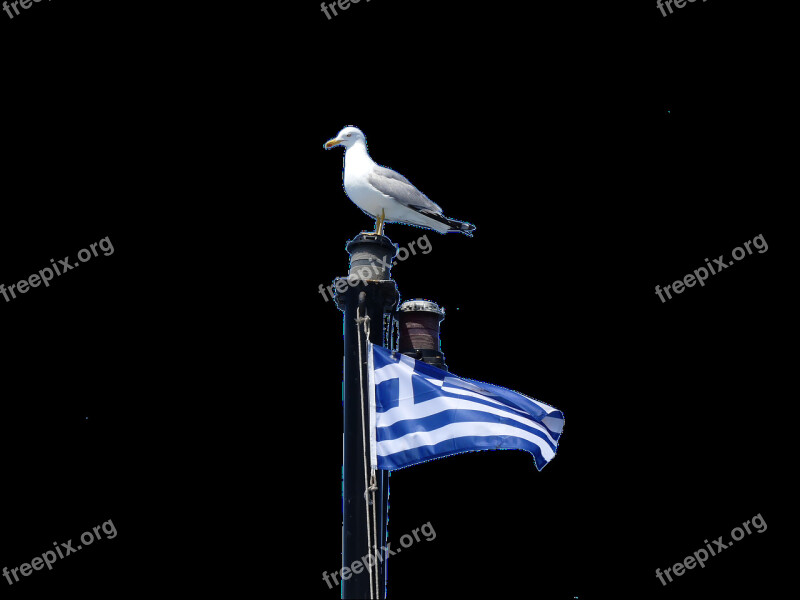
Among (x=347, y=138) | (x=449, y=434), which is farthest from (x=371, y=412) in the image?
(x=347, y=138)

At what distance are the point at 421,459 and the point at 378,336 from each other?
5.79 feet

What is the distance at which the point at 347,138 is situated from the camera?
12.1m

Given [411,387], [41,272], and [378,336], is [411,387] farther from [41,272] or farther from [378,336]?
[41,272]

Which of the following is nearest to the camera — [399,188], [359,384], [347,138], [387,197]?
[359,384]

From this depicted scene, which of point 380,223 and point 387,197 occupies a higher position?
point 387,197

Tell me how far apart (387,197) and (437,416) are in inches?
130

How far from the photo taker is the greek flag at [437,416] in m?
9.50

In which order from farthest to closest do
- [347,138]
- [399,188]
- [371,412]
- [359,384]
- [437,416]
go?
[347,138] → [399,188] → [359,384] → [437,416] → [371,412]

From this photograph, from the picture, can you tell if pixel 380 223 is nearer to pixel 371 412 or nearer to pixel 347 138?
pixel 347 138

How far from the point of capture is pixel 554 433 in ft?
34.3

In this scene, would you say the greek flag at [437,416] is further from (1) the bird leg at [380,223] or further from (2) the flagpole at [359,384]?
(1) the bird leg at [380,223]

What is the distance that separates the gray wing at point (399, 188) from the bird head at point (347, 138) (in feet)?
2.48

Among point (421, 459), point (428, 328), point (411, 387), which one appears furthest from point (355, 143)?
point (421, 459)

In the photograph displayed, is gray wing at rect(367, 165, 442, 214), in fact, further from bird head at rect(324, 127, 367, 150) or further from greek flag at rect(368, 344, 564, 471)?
greek flag at rect(368, 344, 564, 471)
